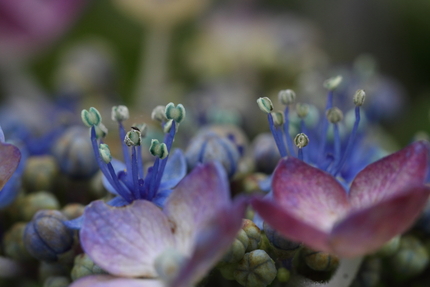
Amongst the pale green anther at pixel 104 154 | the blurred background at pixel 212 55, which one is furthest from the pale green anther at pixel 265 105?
the blurred background at pixel 212 55

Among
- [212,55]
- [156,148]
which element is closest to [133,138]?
[156,148]

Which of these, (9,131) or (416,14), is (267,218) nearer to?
(9,131)

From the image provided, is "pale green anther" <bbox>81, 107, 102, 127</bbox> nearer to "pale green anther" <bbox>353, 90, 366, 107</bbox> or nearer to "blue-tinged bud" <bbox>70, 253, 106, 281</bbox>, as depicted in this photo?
"blue-tinged bud" <bbox>70, 253, 106, 281</bbox>

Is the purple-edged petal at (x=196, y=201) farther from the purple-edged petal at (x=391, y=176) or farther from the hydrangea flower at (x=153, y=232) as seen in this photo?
the purple-edged petal at (x=391, y=176)

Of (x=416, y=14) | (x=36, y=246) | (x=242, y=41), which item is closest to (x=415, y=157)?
(x=36, y=246)

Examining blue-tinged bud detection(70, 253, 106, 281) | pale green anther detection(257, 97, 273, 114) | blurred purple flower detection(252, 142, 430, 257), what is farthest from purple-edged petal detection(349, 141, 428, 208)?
blue-tinged bud detection(70, 253, 106, 281)
